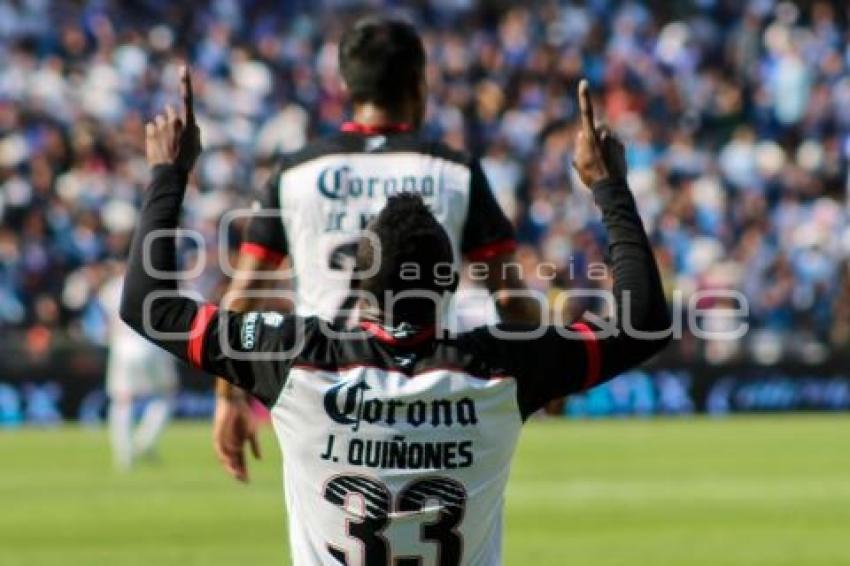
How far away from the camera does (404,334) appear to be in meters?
4.66

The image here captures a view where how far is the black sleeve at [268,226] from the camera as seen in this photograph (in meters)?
7.33

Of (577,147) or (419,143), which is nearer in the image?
(577,147)

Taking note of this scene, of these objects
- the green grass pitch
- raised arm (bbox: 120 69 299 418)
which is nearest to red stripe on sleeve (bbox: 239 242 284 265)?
raised arm (bbox: 120 69 299 418)

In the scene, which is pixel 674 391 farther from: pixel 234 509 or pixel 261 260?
pixel 261 260

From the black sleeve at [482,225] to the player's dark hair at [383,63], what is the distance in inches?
16.0

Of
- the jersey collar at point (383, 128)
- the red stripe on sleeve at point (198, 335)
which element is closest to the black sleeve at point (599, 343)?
the red stripe on sleeve at point (198, 335)

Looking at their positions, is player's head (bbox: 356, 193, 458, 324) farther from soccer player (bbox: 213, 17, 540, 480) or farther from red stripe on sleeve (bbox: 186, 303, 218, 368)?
soccer player (bbox: 213, 17, 540, 480)

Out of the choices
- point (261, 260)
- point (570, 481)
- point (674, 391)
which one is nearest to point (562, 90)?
point (674, 391)

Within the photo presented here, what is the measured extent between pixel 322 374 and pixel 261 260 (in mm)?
2835

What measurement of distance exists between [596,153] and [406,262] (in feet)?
1.69

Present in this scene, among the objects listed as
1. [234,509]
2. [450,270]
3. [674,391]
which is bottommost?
[674,391]

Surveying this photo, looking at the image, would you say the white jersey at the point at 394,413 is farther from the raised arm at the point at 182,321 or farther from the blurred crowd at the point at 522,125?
the blurred crowd at the point at 522,125

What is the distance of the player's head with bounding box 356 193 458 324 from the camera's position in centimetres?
458

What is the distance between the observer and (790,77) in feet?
95.0
